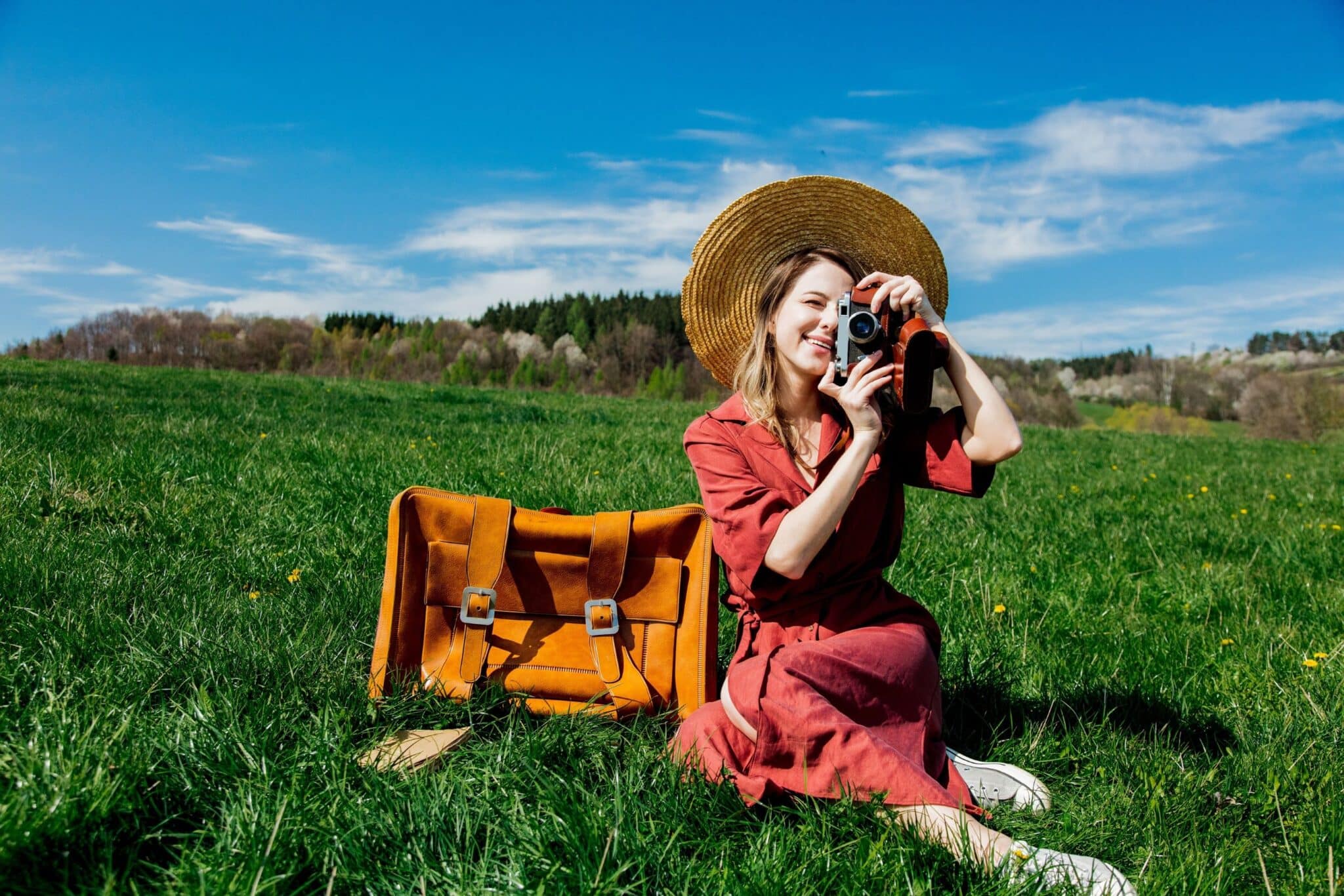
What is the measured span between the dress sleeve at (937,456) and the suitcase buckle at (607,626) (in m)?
0.99

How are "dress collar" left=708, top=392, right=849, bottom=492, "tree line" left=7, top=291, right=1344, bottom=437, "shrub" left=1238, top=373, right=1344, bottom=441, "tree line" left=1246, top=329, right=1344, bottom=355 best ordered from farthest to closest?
"tree line" left=1246, top=329, right=1344, bottom=355, "tree line" left=7, top=291, right=1344, bottom=437, "shrub" left=1238, top=373, right=1344, bottom=441, "dress collar" left=708, top=392, right=849, bottom=492

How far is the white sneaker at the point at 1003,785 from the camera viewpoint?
7.97 feet

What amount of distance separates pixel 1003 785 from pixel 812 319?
1.43 metres

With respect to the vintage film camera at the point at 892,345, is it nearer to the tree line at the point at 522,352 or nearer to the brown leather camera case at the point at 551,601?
the brown leather camera case at the point at 551,601

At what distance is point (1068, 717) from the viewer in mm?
2980

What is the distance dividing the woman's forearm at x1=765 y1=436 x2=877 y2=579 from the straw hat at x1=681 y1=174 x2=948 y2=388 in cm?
76

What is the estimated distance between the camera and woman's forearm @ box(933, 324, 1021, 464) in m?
2.53

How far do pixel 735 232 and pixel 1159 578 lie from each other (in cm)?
328

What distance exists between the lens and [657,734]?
2686mm

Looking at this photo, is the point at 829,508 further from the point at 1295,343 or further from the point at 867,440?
the point at 1295,343

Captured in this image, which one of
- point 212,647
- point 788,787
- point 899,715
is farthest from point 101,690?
point 899,715

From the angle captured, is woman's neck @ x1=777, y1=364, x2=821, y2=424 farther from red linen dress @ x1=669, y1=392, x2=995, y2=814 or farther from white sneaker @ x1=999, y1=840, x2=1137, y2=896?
white sneaker @ x1=999, y1=840, x2=1137, y2=896

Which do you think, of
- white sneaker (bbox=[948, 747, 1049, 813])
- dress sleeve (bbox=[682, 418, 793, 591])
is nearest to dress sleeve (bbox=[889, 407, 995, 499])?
dress sleeve (bbox=[682, 418, 793, 591])

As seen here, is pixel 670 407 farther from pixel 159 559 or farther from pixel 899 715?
pixel 899 715
